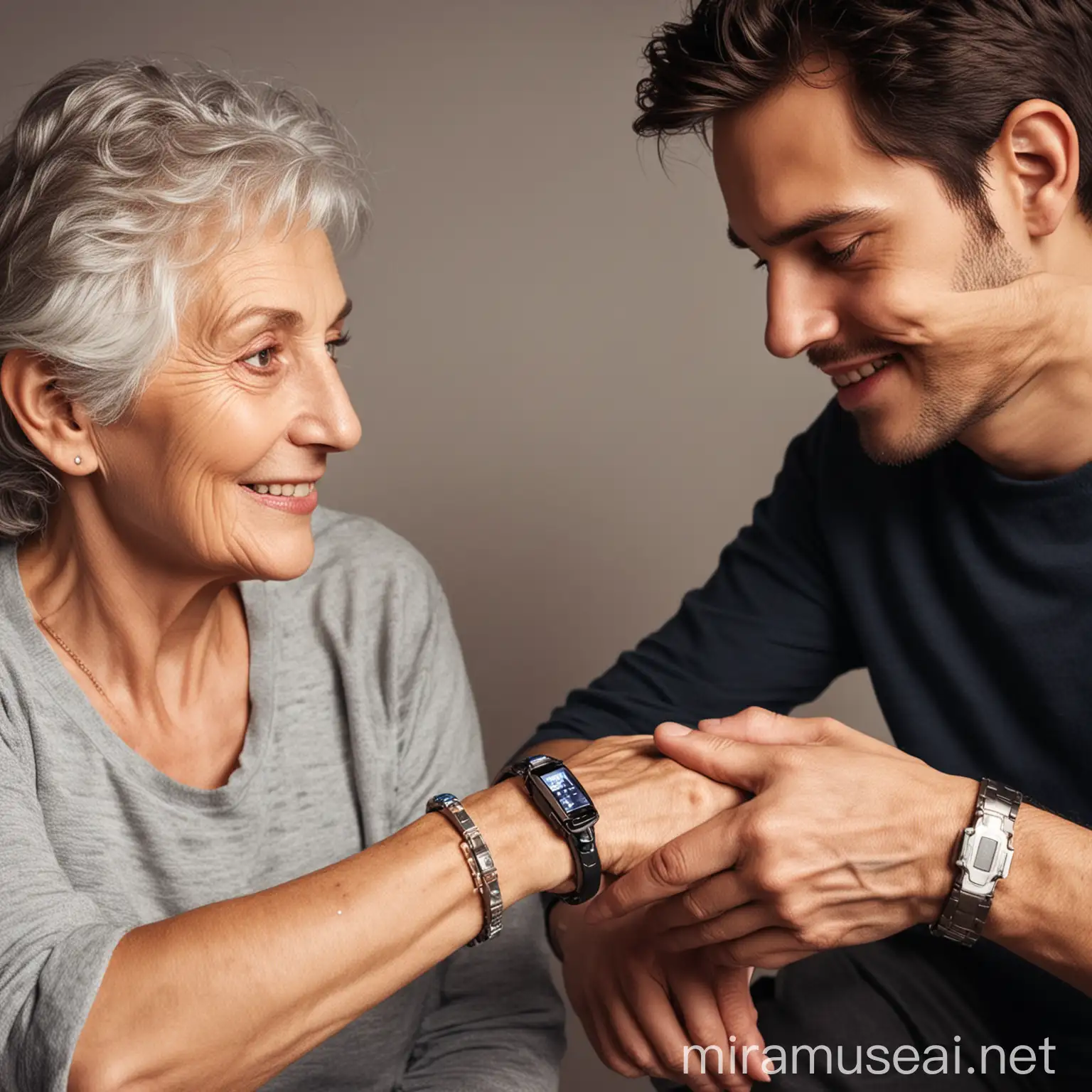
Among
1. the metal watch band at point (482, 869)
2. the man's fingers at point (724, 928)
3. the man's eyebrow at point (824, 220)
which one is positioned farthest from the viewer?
the man's eyebrow at point (824, 220)

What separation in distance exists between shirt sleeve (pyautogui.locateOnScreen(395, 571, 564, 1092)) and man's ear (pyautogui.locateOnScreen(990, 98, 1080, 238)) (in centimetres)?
97

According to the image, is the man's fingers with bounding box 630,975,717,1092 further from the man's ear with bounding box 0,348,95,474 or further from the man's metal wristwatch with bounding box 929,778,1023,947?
the man's ear with bounding box 0,348,95,474

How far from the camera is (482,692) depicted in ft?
9.68

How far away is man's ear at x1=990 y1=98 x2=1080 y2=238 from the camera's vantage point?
64.9 inches

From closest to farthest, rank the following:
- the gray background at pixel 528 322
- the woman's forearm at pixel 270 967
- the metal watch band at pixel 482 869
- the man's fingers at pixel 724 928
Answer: the woman's forearm at pixel 270 967 < the metal watch band at pixel 482 869 < the man's fingers at pixel 724 928 < the gray background at pixel 528 322

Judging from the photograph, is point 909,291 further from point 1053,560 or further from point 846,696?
point 846,696

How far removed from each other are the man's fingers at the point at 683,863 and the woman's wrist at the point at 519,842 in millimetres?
77

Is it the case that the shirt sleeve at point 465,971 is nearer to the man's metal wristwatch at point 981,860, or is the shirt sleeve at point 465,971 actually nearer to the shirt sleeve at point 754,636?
the shirt sleeve at point 754,636

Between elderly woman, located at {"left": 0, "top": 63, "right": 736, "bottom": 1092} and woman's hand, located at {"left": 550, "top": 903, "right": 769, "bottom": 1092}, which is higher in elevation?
elderly woman, located at {"left": 0, "top": 63, "right": 736, "bottom": 1092}

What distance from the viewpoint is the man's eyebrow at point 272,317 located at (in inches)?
61.7

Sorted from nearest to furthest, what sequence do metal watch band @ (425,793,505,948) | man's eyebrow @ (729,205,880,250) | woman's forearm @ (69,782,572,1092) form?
woman's forearm @ (69,782,572,1092) < metal watch band @ (425,793,505,948) < man's eyebrow @ (729,205,880,250)

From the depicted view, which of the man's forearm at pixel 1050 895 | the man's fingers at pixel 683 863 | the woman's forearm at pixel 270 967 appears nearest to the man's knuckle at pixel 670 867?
the man's fingers at pixel 683 863

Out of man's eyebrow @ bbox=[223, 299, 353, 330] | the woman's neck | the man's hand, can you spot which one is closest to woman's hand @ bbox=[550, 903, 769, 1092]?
the man's hand

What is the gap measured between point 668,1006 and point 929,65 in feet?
4.15
